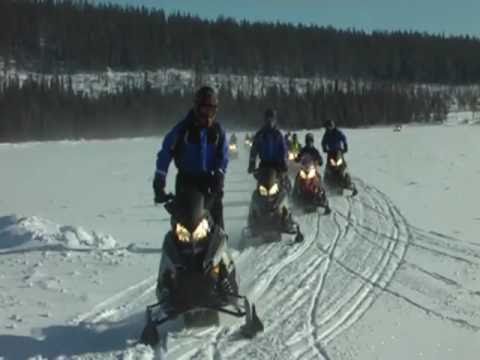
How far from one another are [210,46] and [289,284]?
558 feet

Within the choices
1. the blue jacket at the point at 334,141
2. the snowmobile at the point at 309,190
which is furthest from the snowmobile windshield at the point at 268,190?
the blue jacket at the point at 334,141

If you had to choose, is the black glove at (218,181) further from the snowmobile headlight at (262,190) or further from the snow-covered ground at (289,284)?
the snowmobile headlight at (262,190)

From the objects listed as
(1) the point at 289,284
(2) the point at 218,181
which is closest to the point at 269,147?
(1) the point at 289,284

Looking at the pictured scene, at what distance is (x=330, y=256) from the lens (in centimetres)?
1054

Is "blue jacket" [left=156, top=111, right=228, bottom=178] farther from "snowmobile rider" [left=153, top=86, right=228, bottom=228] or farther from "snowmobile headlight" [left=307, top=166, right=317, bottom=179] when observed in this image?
"snowmobile headlight" [left=307, top=166, right=317, bottom=179]

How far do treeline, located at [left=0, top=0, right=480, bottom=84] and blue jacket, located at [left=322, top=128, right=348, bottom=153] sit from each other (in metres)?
145

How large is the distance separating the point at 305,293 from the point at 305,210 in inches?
298

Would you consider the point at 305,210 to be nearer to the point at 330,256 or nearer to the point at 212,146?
the point at 330,256

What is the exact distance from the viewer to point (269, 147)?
12.8m

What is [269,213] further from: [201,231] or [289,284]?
[201,231]

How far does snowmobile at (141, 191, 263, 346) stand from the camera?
6312mm

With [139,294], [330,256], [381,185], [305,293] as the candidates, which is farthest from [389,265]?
[381,185]

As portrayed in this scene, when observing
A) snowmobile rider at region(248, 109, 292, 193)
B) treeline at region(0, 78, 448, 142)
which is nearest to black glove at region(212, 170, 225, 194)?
snowmobile rider at region(248, 109, 292, 193)

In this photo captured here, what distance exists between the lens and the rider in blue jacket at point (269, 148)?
1262 cm
